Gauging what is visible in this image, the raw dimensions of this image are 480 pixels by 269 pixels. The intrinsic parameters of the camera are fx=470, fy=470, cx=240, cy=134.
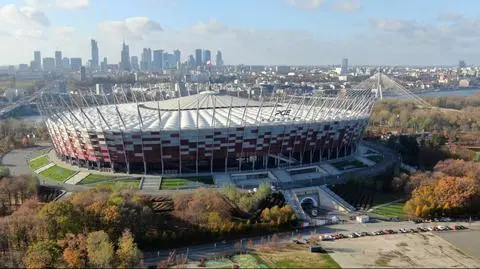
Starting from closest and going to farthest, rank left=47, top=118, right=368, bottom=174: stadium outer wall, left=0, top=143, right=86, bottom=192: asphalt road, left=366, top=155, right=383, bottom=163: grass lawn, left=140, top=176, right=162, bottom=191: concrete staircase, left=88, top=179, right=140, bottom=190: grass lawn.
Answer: left=88, top=179, right=140, bottom=190: grass lawn < left=140, top=176, right=162, bottom=191: concrete staircase < left=0, top=143, right=86, bottom=192: asphalt road < left=47, top=118, right=368, bottom=174: stadium outer wall < left=366, top=155, right=383, bottom=163: grass lawn

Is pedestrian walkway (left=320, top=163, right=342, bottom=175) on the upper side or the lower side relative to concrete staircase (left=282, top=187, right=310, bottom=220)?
upper

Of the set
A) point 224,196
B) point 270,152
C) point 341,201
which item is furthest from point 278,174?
point 224,196

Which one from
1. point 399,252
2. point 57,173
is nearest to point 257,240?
point 399,252

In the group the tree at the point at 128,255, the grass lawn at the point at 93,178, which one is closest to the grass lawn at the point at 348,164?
the grass lawn at the point at 93,178

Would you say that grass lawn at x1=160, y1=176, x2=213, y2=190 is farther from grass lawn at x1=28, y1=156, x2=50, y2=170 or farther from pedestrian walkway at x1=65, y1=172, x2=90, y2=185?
grass lawn at x1=28, y1=156, x2=50, y2=170

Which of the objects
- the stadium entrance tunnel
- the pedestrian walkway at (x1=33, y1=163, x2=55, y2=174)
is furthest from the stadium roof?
the stadium entrance tunnel

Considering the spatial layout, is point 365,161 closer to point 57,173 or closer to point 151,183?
point 151,183
